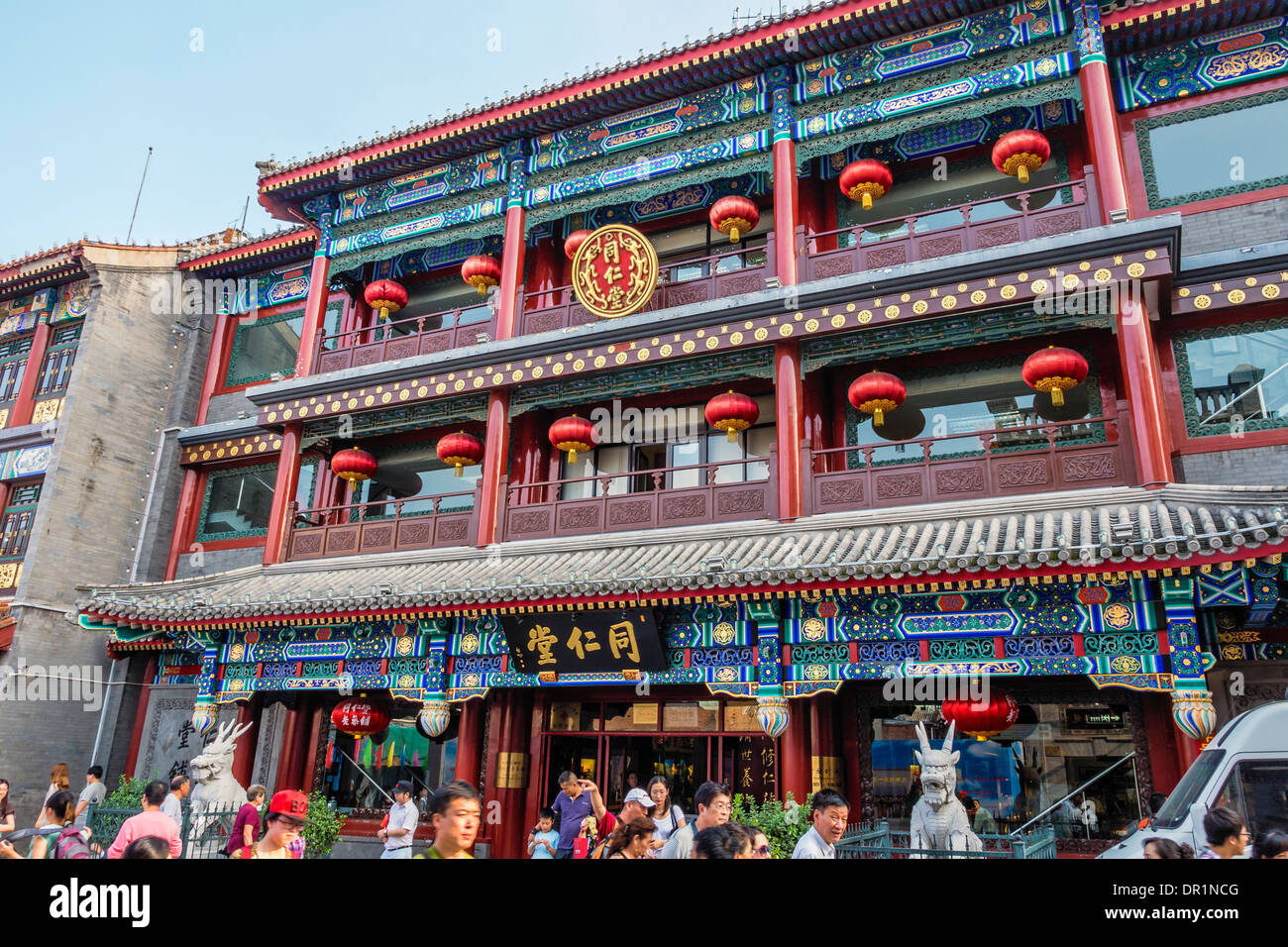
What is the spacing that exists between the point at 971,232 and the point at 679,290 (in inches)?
158

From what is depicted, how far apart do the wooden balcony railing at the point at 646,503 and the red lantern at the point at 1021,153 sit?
480 centimetres

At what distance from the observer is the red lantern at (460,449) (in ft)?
44.8

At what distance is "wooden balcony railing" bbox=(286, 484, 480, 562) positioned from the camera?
13.0 metres

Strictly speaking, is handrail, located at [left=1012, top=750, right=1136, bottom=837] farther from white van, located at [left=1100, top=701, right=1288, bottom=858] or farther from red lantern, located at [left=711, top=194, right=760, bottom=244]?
red lantern, located at [left=711, top=194, right=760, bottom=244]

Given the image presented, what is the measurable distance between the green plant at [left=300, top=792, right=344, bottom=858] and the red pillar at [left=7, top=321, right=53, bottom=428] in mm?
12084

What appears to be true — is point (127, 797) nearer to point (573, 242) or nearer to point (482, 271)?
point (482, 271)

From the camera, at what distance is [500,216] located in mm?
14234

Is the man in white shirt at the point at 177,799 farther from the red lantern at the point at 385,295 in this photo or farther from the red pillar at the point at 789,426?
the red lantern at the point at 385,295

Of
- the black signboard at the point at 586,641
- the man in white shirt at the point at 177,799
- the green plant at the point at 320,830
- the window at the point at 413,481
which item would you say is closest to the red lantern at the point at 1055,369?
the black signboard at the point at 586,641

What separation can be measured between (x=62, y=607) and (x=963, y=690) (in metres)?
14.8

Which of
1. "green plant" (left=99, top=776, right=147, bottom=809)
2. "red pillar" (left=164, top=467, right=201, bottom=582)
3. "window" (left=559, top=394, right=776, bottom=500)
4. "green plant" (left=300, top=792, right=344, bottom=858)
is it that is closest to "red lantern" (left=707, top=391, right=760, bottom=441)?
"window" (left=559, top=394, right=776, bottom=500)

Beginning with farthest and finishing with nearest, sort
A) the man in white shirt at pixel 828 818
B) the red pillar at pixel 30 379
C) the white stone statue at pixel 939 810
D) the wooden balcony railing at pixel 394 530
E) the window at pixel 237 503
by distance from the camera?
1. the red pillar at pixel 30 379
2. the window at pixel 237 503
3. the wooden balcony railing at pixel 394 530
4. the white stone statue at pixel 939 810
5. the man in white shirt at pixel 828 818
